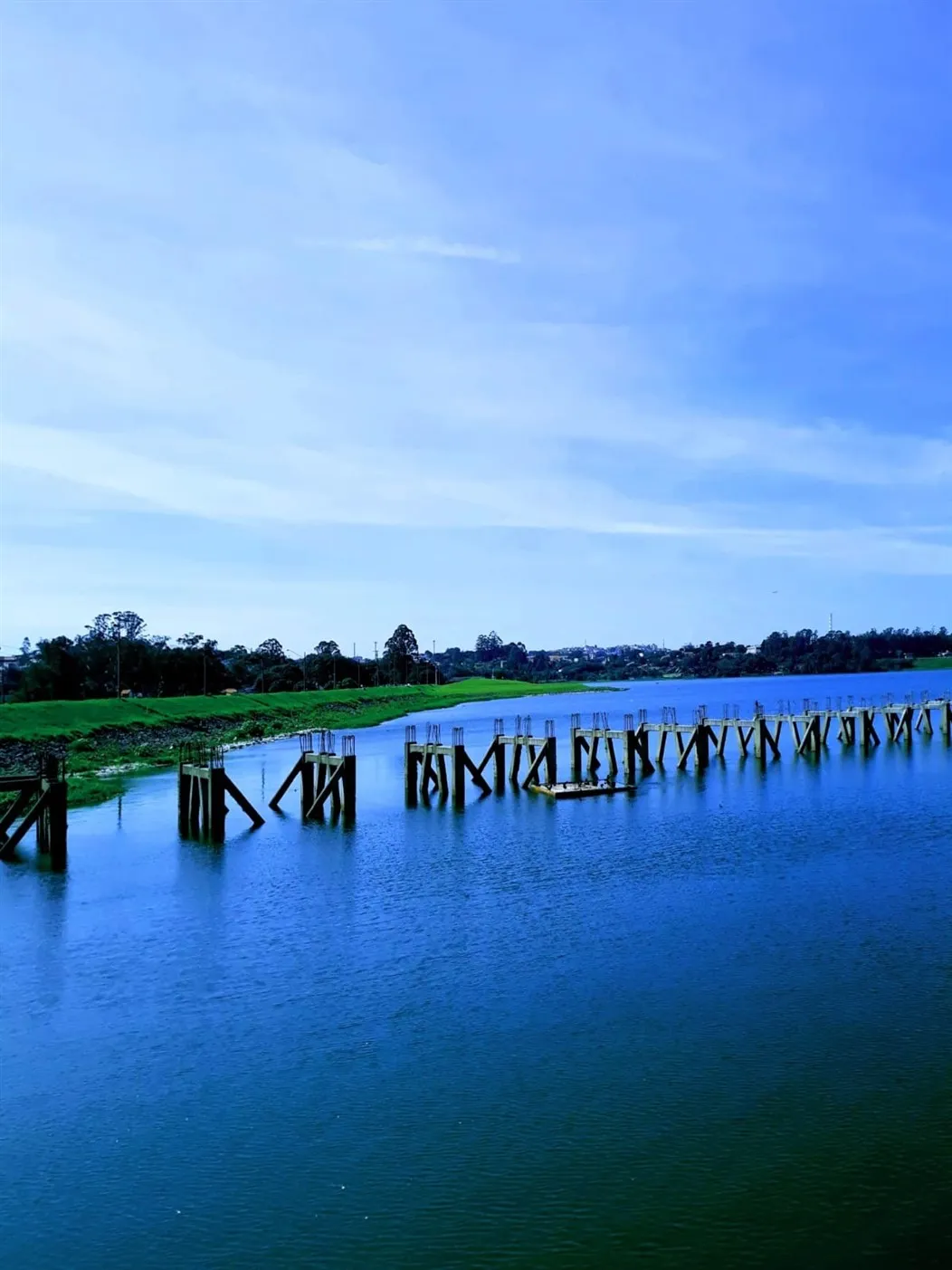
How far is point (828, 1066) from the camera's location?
1639cm

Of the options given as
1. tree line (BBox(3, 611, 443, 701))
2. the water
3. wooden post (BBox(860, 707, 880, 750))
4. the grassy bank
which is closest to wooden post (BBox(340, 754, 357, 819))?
the water

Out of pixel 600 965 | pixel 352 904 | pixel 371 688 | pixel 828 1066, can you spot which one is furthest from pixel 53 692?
pixel 828 1066

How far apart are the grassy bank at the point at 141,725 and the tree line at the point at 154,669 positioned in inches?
459

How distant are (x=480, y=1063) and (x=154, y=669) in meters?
114

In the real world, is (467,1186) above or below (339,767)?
below

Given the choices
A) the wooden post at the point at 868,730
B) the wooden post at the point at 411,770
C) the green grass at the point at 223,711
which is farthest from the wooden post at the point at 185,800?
the wooden post at the point at 868,730

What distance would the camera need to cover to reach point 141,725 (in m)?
84.1

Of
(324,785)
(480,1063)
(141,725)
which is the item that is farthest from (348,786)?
(141,725)

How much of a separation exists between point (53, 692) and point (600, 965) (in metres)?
91.3

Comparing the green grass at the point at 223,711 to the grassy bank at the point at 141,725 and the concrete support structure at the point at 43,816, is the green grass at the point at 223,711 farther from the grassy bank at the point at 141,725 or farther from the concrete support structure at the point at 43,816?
the concrete support structure at the point at 43,816

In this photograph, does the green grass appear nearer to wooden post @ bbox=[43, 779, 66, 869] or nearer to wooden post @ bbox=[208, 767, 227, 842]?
wooden post @ bbox=[208, 767, 227, 842]

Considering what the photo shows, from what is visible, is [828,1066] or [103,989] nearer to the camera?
[828,1066]

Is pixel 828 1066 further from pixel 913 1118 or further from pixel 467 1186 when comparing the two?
pixel 467 1186

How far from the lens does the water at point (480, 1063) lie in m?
12.4
